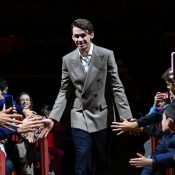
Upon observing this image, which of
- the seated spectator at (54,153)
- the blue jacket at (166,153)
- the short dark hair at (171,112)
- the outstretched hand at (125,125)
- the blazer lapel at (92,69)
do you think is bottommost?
the seated spectator at (54,153)

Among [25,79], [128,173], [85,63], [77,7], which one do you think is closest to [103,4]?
[77,7]

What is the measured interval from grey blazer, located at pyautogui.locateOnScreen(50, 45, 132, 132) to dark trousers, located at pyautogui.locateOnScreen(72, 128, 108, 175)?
0.05 m

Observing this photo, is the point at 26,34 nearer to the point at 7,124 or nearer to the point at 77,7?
Result: the point at 77,7

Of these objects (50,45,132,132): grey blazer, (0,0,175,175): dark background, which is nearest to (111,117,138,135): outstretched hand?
(50,45,132,132): grey blazer

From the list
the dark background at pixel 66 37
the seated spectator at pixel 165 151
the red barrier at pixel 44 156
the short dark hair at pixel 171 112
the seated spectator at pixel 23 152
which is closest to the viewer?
the seated spectator at pixel 165 151

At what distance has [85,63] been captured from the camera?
4.62 m

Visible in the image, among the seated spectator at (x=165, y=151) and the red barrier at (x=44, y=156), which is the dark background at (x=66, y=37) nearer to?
the red barrier at (x=44, y=156)

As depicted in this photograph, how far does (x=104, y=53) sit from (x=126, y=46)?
3.18 meters

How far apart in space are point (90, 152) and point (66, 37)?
3712 millimetres

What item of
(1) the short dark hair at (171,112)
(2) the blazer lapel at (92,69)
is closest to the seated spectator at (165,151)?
(1) the short dark hair at (171,112)

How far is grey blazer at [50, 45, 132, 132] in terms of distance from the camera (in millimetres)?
4555

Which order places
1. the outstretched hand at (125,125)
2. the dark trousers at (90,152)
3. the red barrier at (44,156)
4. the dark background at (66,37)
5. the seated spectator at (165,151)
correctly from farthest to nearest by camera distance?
the dark background at (66,37) → the red barrier at (44,156) → the dark trousers at (90,152) → the outstretched hand at (125,125) → the seated spectator at (165,151)

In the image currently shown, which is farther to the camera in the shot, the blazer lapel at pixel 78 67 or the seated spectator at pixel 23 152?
the seated spectator at pixel 23 152

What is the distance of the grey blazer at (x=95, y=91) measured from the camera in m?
4.55
